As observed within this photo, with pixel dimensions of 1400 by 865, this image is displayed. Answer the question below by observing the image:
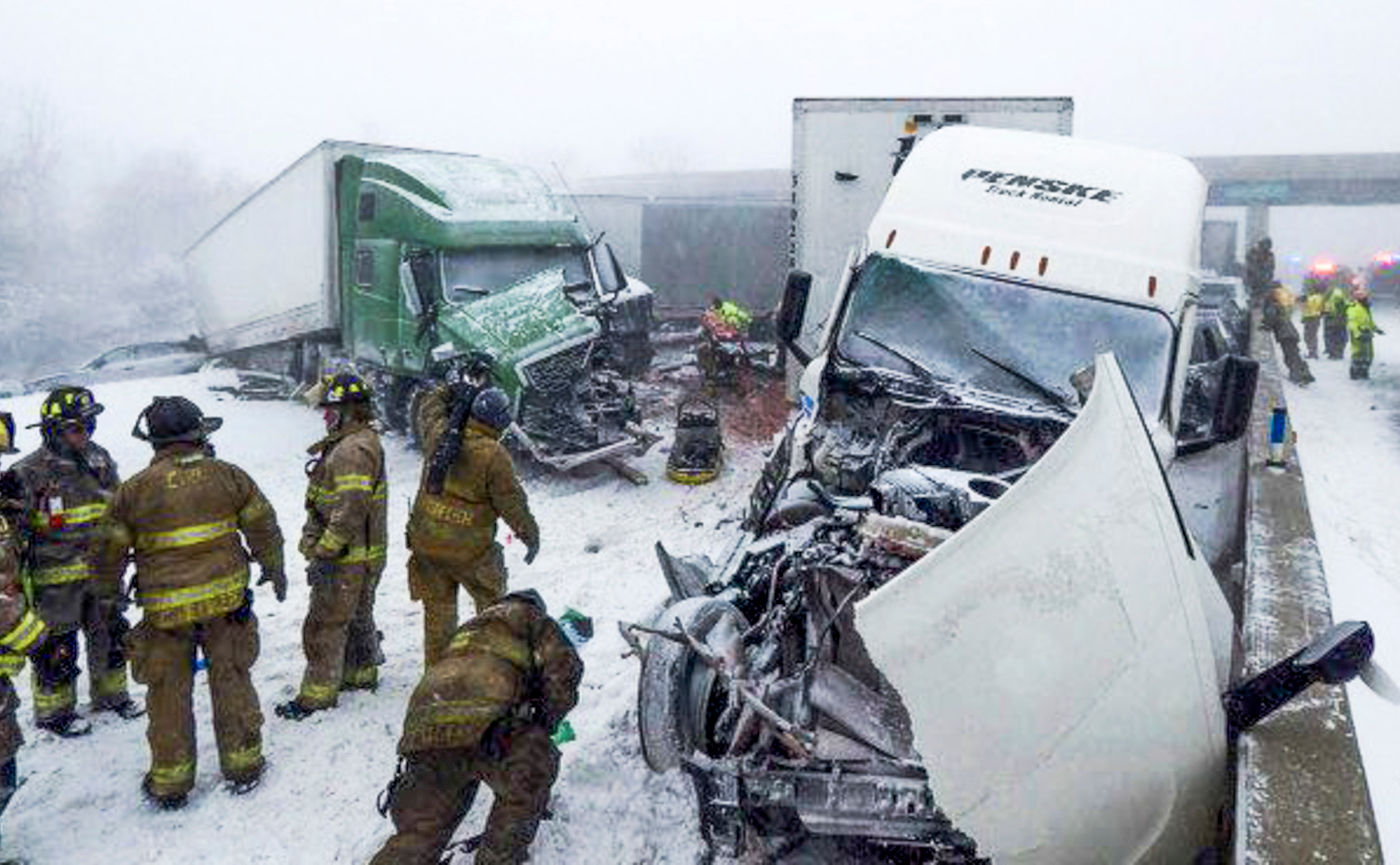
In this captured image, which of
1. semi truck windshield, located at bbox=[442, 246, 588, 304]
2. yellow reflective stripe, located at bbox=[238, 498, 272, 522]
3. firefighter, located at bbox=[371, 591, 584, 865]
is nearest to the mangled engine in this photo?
firefighter, located at bbox=[371, 591, 584, 865]

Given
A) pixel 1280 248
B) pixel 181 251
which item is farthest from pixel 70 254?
pixel 1280 248

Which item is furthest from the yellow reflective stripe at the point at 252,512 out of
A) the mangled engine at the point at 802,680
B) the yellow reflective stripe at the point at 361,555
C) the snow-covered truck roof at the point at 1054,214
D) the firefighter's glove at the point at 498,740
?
the snow-covered truck roof at the point at 1054,214

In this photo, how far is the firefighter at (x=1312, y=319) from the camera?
48.7ft

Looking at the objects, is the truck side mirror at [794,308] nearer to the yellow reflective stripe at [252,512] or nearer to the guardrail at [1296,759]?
the guardrail at [1296,759]

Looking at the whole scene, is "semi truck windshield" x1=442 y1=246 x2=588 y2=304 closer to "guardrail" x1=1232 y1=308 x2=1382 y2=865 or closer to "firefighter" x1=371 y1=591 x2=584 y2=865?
"firefighter" x1=371 y1=591 x2=584 y2=865

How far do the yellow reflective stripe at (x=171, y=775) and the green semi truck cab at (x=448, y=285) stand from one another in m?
5.03

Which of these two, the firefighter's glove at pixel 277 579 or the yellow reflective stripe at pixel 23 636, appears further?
the firefighter's glove at pixel 277 579

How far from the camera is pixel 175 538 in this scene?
4418 millimetres

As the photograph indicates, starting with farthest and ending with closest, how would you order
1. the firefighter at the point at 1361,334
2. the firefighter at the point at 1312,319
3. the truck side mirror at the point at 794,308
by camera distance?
the firefighter at the point at 1312,319
the firefighter at the point at 1361,334
the truck side mirror at the point at 794,308

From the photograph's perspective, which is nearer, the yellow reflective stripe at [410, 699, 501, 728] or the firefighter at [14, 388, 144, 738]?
the yellow reflective stripe at [410, 699, 501, 728]

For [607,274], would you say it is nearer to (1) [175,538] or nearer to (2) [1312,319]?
(1) [175,538]

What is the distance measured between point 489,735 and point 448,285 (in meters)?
7.16

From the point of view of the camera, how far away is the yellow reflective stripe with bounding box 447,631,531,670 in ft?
12.9

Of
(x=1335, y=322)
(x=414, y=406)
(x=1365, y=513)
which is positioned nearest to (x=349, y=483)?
(x=414, y=406)
